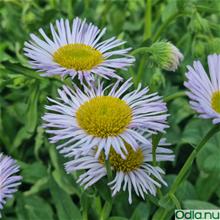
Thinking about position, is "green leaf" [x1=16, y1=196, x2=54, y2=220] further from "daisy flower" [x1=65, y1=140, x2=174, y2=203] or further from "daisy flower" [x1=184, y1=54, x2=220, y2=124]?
"daisy flower" [x1=184, y1=54, x2=220, y2=124]

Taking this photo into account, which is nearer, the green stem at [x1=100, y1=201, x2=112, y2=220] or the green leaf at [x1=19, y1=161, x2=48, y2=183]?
the green stem at [x1=100, y1=201, x2=112, y2=220]

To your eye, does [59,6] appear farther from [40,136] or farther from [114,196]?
[114,196]

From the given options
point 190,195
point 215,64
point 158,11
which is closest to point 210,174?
point 190,195

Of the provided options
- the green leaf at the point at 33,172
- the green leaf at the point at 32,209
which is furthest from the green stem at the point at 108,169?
the green leaf at the point at 33,172

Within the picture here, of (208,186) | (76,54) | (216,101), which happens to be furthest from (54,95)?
(216,101)

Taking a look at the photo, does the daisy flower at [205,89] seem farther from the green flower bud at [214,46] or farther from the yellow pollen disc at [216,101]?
the green flower bud at [214,46]

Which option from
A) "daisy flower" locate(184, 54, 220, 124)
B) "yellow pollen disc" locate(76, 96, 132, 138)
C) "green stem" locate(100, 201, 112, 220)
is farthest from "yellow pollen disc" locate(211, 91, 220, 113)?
"green stem" locate(100, 201, 112, 220)

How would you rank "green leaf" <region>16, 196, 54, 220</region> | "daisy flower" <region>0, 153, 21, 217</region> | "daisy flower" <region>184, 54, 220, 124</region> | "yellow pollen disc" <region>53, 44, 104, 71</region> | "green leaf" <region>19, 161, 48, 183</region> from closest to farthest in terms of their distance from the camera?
"daisy flower" <region>184, 54, 220, 124</region>, "daisy flower" <region>0, 153, 21, 217</region>, "yellow pollen disc" <region>53, 44, 104, 71</region>, "green leaf" <region>16, 196, 54, 220</region>, "green leaf" <region>19, 161, 48, 183</region>

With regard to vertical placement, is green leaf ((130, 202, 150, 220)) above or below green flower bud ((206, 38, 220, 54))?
below
